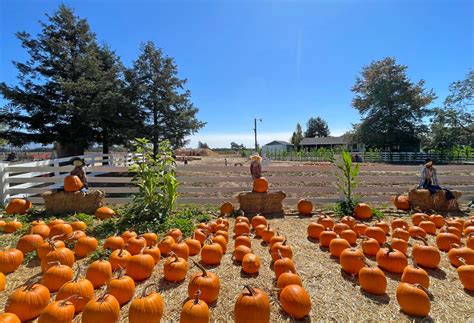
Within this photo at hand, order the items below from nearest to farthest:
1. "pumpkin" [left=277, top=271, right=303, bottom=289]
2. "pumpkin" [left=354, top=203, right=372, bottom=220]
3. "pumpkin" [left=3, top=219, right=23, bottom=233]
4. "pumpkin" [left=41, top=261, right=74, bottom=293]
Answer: "pumpkin" [left=277, top=271, right=303, bottom=289]
"pumpkin" [left=41, top=261, right=74, bottom=293]
"pumpkin" [left=3, top=219, right=23, bottom=233]
"pumpkin" [left=354, top=203, right=372, bottom=220]

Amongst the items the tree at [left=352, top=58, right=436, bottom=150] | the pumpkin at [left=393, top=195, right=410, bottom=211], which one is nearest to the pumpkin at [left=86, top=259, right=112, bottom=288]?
the pumpkin at [left=393, top=195, right=410, bottom=211]

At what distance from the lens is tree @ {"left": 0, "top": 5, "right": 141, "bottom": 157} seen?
14539 mm

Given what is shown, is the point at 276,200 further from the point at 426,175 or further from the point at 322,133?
the point at 322,133

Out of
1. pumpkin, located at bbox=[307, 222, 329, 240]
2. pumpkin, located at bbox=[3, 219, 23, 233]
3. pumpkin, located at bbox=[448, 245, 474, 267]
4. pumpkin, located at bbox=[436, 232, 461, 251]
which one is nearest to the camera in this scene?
pumpkin, located at bbox=[448, 245, 474, 267]

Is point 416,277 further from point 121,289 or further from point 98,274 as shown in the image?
point 98,274

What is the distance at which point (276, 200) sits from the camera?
20.8 feet

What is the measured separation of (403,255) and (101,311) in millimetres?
3229

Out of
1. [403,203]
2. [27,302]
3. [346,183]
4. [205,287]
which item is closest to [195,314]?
[205,287]

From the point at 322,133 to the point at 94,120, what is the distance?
7190 cm

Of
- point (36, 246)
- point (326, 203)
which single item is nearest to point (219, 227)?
point (36, 246)

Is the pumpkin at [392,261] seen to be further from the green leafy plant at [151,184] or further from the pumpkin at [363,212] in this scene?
the green leafy plant at [151,184]

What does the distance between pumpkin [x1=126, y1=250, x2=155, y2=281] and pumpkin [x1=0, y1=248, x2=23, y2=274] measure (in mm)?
1576

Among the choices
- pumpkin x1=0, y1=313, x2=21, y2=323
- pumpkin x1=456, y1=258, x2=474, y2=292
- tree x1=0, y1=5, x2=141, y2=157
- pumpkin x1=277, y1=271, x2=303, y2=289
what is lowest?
pumpkin x1=456, y1=258, x2=474, y2=292

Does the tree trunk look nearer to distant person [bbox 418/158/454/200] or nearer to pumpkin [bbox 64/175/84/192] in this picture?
pumpkin [bbox 64/175/84/192]
